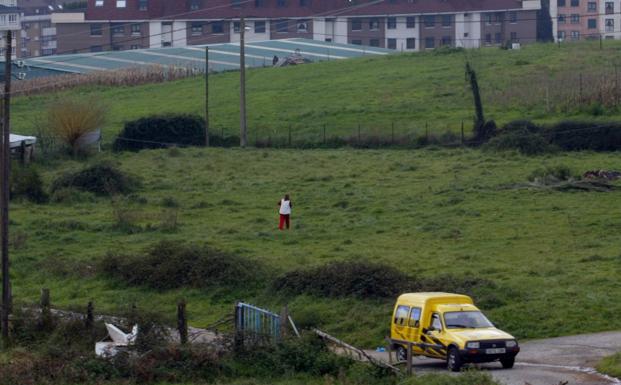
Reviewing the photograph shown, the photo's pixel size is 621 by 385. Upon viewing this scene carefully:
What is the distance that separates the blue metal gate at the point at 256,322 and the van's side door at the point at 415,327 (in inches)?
107

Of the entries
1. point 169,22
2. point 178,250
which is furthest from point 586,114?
point 169,22

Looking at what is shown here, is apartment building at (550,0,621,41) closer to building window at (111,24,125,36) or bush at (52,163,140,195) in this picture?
building window at (111,24,125,36)

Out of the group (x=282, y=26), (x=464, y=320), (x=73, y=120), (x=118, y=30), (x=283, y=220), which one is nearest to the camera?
(x=464, y=320)

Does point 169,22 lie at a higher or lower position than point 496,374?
higher

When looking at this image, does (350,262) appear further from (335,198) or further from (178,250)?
(335,198)

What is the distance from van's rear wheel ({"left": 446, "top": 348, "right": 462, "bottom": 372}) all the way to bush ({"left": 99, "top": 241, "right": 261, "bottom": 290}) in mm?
10838

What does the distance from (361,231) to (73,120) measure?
81.5 ft

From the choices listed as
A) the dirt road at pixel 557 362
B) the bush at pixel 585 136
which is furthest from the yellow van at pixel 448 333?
the bush at pixel 585 136

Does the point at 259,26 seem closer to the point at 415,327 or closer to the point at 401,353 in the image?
the point at 415,327

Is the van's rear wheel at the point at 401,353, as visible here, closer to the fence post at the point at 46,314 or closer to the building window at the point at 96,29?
the fence post at the point at 46,314

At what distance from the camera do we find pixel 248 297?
104 feet

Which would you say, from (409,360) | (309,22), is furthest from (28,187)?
(309,22)

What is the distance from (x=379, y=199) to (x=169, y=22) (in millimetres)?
77018

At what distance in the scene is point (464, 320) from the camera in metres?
23.4
